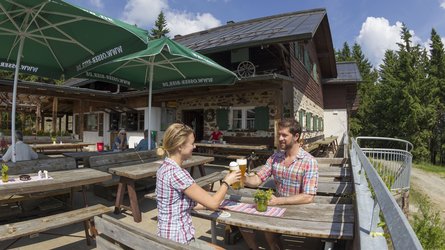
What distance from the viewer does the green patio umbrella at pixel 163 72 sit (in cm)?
645

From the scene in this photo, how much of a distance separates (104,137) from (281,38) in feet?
35.6

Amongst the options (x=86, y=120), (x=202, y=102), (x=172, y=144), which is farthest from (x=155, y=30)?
(x=172, y=144)

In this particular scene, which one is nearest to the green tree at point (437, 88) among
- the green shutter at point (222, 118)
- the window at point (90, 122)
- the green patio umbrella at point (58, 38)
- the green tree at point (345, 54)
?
the green tree at point (345, 54)

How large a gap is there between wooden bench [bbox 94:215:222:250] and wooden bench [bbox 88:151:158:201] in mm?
3441

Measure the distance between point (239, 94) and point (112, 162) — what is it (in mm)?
6683

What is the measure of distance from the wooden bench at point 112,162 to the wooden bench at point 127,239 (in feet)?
11.3

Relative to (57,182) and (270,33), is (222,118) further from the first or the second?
(57,182)

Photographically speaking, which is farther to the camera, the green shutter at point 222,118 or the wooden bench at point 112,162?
the green shutter at point 222,118

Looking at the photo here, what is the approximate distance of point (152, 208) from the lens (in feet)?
17.4

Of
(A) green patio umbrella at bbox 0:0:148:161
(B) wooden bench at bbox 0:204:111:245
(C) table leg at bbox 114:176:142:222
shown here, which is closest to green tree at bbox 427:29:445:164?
(C) table leg at bbox 114:176:142:222

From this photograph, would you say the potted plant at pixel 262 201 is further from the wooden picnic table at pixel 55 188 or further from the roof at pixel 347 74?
the roof at pixel 347 74

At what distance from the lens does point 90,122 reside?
17297 mm

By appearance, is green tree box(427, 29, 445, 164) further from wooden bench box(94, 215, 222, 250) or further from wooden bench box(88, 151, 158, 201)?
wooden bench box(94, 215, 222, 250)

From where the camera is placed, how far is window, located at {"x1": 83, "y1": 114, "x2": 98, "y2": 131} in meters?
16.8
